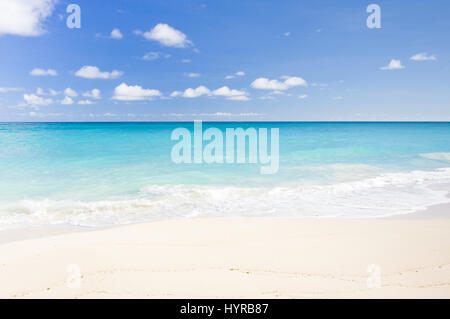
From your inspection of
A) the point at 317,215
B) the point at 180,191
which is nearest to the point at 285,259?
the point at 317,215

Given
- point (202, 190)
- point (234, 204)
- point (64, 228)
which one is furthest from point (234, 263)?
point (202, 190)

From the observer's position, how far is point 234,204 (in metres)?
8.70

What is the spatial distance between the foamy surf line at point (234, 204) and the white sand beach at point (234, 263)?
1.52 meters

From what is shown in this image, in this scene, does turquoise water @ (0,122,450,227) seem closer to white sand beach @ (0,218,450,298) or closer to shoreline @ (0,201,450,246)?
shoreline @ (0,201,450,246)

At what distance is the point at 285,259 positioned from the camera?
430 cm

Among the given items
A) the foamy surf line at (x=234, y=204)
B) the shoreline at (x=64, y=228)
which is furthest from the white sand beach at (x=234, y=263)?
the foamy surf line at (x=234, y=204)

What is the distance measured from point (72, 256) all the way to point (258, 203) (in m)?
5.70

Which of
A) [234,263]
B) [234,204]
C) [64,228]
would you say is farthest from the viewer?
[234,204]

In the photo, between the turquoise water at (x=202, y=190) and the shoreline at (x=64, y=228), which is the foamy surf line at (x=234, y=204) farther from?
the shoreline at (x=64, y=228)

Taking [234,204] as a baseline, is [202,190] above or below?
above

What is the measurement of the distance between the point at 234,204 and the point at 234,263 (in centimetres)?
454

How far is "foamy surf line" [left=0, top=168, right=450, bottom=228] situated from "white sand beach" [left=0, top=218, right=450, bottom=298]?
1517 millimetres

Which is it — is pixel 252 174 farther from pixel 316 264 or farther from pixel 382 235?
pixel 316 264

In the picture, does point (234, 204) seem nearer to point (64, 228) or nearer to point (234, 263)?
point (234, 263)
